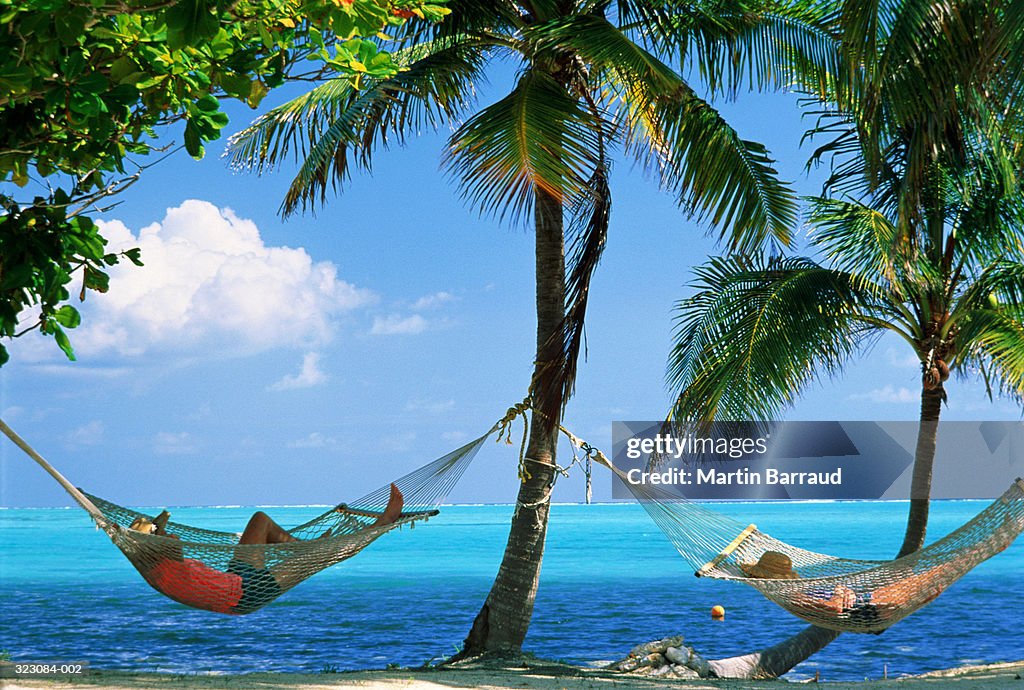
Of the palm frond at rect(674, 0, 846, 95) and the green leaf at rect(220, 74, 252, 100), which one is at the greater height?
the palm frond at rect(674, 0, 846, 95)

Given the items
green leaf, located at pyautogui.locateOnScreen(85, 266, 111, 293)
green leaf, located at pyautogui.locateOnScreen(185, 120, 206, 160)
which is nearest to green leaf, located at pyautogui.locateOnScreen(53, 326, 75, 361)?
green leaf, located at pyautogui.locateOnScreen(85, 266, 111, 293)

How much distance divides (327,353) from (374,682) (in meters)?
35.5

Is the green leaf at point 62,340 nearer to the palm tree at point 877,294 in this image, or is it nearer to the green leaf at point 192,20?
the green leaf at point 192,20

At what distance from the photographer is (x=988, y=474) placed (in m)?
31.7

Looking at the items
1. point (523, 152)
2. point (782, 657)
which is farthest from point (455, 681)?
point (782, 657)

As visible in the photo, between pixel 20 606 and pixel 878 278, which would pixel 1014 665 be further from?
pixel 20 606

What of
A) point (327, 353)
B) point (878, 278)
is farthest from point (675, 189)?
point (327, 353)

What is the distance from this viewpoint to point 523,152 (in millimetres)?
3641

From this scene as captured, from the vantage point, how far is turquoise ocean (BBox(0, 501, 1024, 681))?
913 centimetres

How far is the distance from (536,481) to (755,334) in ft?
4.65

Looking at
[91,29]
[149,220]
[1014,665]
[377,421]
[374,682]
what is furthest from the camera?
[149,220]

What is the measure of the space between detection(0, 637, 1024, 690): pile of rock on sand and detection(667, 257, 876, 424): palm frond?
141 cm

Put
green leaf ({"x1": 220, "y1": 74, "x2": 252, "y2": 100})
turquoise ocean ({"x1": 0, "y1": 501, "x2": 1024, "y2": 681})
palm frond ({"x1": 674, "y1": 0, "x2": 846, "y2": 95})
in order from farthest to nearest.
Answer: turquoise ocean ({"x1": 0, "y1": 501, "x2": 1024, "y2": 681}) < palm frond ({"x1": 674, "y1": 0, "x2": 846, "y2": 95}) < green leaf ({"x1": 220, "y1": 74, "x2": 252, "y2": 100})

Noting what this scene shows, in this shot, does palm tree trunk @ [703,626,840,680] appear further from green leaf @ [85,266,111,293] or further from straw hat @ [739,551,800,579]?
green leaf @ [85,266,111,293]
